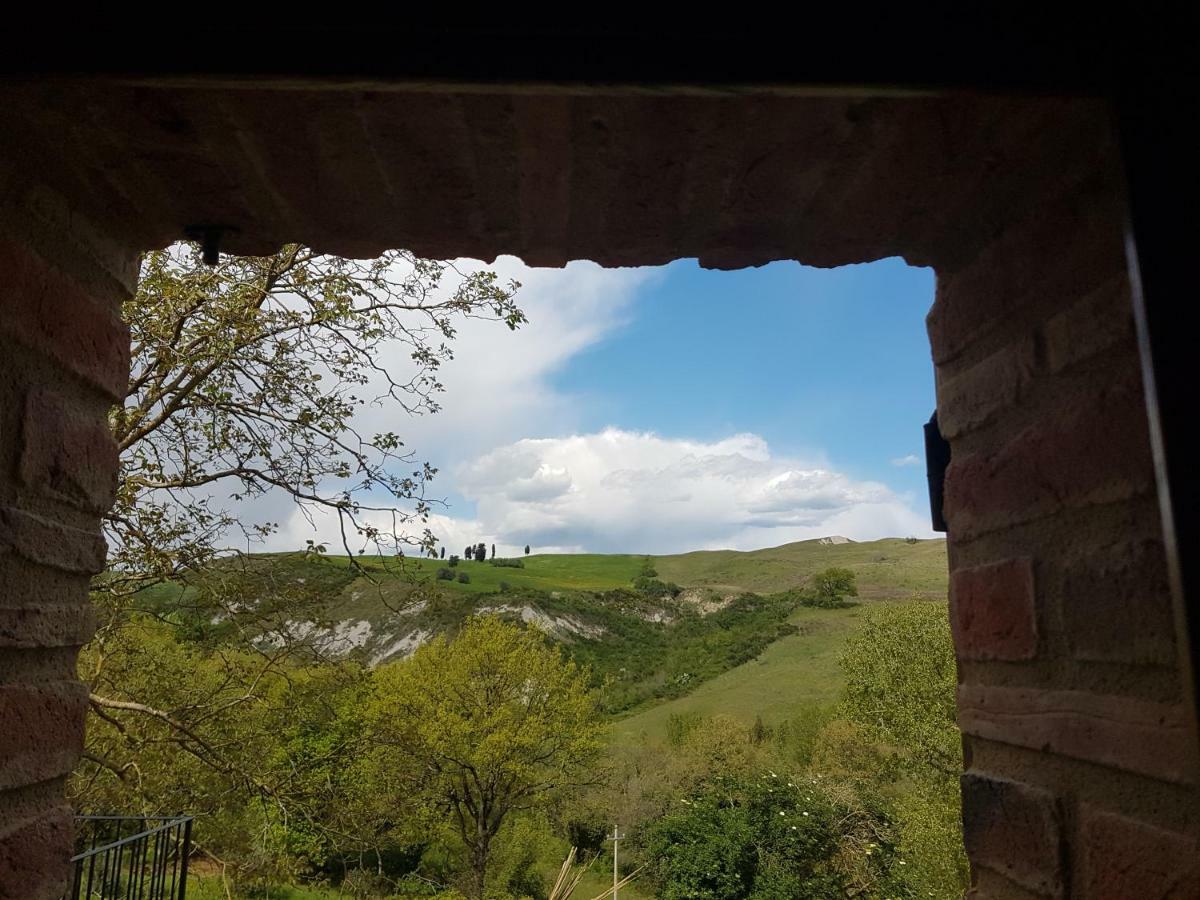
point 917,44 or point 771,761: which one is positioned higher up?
point 917,44

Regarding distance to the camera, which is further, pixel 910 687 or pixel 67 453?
pixel 910 687

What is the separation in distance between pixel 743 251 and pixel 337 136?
640 mm

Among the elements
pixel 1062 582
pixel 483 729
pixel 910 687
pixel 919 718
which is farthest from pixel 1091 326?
pixel 483 729

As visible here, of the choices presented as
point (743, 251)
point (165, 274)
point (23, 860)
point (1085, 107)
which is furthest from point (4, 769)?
point (165, 274)

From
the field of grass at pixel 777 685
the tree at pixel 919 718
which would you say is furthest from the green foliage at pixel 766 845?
the field of grass at pixel 777 685

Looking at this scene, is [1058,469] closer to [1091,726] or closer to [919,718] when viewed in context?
[1091,726]

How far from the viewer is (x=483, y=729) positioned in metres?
19.8

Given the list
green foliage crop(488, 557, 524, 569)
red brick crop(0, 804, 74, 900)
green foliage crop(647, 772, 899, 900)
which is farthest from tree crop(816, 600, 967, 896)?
green foliage crop(488, 557, 524, 569)

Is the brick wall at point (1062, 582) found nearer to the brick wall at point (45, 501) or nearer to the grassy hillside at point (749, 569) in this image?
the brick wall at point (45, 501)

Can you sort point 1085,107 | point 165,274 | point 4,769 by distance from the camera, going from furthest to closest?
1. point 165,274
2. point 4,769
3. point 1085,107

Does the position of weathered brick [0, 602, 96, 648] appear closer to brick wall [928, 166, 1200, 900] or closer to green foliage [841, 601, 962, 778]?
brick wall [928, 166, 1200, 900]

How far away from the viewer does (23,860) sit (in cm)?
101

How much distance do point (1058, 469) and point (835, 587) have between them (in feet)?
145

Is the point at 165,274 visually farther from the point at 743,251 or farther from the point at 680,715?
the point at 680,715
